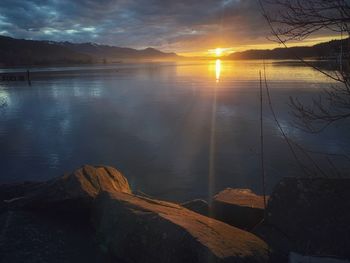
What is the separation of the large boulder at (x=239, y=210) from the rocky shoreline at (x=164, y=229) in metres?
0.03

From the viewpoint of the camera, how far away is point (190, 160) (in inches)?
521

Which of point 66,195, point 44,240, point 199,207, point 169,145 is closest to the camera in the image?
point 44,240

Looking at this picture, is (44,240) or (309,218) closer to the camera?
(309,218)

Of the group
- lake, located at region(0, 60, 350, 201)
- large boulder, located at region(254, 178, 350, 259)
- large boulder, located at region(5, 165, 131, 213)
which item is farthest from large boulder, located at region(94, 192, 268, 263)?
lake, located at region(0, 60, 350, 201)

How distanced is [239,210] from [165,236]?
2.56m

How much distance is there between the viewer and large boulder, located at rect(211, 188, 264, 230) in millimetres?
6766

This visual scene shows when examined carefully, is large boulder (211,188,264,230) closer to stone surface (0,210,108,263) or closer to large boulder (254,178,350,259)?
large boulder (254,178,350,259)

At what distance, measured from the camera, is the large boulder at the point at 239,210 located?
677cm

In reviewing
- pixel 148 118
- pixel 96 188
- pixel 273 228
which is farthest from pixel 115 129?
pixel 273 228

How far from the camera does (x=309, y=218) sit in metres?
5.35

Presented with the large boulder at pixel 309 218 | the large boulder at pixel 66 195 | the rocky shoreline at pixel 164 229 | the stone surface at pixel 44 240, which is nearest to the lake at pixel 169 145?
the large boulder at pixel 309 218

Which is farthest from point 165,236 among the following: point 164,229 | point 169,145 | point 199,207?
point 169,145

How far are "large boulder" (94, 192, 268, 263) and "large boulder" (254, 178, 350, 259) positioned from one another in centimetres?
48

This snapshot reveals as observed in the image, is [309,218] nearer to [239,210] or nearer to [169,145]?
[239,210]
